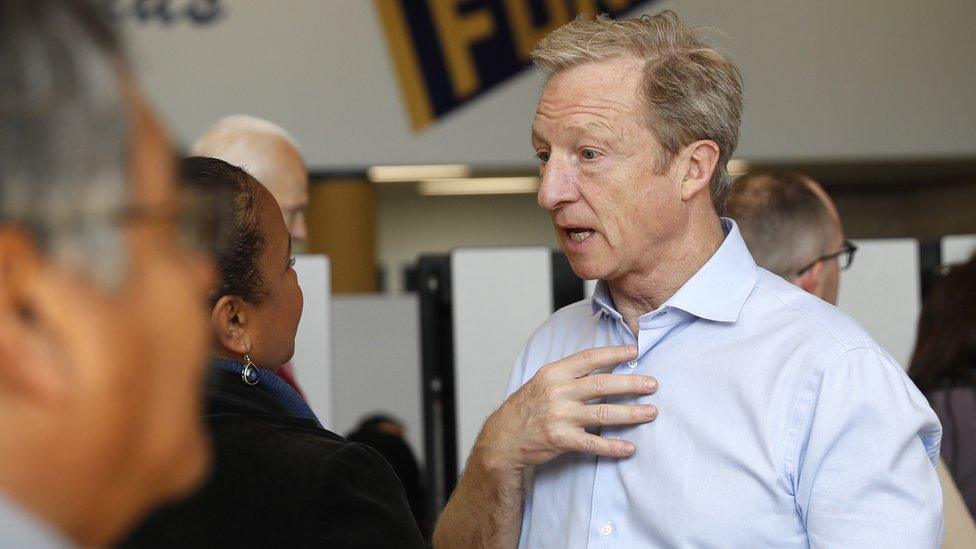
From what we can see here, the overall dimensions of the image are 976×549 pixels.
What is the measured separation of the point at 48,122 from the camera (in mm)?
471

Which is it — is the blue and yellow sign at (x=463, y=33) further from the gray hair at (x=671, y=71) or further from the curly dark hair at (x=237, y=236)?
the curly dark hair at (x=237, y=236)

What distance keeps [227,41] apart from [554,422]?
20.0 feet

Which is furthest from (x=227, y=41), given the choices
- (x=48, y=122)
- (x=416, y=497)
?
(x=48, y=122)

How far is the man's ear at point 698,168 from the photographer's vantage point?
1.52 meters

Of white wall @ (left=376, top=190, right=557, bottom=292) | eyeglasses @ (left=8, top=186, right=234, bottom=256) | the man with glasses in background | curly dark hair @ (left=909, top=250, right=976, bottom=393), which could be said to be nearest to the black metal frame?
the man with glasses in background

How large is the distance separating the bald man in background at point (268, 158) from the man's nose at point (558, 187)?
2.86ft

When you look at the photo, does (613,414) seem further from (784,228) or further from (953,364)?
(953,364)

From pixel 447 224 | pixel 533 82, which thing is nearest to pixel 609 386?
pixel 533 82

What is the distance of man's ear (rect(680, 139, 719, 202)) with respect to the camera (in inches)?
59.7

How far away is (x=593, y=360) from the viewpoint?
4.75 ft

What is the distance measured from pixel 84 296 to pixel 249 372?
0.85 meters

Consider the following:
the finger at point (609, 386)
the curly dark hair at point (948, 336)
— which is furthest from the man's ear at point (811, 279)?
the finger at point (609, 386)

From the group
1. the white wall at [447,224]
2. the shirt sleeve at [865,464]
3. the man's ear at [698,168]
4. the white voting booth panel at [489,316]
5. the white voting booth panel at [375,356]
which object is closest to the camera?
the shirt sleeve at [865,464]

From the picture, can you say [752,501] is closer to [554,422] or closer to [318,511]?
[554,422]
